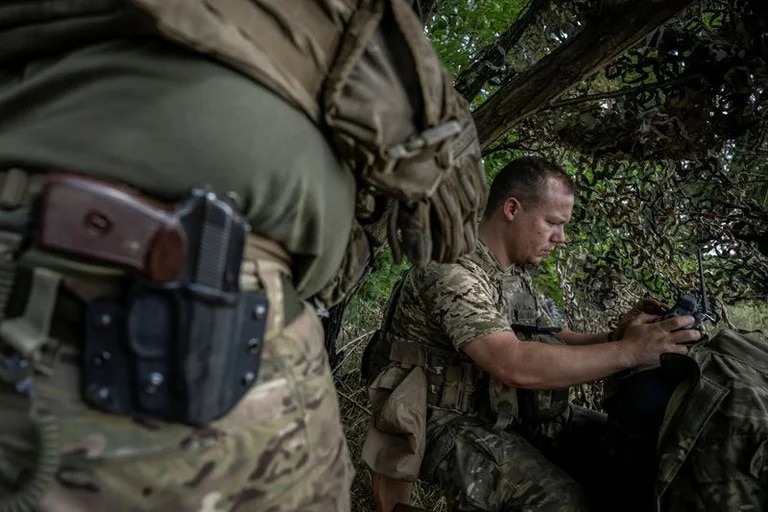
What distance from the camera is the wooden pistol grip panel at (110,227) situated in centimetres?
82

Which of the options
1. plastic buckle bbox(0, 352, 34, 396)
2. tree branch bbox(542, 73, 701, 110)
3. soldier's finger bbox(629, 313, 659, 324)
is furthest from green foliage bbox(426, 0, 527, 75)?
plastic buckle bbox(0, 352, 34, 396)

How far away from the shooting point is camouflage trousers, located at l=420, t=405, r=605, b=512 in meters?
2.47

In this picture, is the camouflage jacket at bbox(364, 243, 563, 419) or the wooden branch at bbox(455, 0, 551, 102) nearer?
the camouflage jacket at bbox(364, 243, 563, 419)

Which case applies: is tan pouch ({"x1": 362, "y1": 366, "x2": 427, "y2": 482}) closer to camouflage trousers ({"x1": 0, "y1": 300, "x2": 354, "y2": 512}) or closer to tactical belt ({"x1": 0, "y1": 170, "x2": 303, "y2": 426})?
camouflage trousers ({"x1": 0, "y1": 300, "x2": 354, "y2": 512})

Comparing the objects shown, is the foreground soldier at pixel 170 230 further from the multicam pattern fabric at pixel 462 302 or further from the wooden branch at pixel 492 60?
the wooden branch at pixel 492 60

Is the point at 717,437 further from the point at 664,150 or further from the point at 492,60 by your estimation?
the point at 492,60

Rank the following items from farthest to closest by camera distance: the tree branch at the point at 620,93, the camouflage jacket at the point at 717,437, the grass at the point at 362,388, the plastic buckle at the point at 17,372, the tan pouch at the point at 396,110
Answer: the grass at the point at 362,388
the tree branch at the point at 620,93
the camouflage jacket at the point at 717,437
the tan pouch at the point at 396,110
the plastic buckle at the point at 17,372

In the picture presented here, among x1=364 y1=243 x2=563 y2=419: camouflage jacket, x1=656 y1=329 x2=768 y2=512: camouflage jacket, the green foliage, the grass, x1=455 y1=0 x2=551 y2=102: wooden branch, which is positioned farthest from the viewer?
the green foliage

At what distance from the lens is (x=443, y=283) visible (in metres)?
2.63

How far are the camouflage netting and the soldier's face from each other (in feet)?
1.41

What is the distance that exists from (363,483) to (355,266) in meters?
2.66

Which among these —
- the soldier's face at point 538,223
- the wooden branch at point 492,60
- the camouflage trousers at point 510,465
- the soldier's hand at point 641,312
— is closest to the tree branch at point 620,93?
Result: the soldier's face at point 538,223

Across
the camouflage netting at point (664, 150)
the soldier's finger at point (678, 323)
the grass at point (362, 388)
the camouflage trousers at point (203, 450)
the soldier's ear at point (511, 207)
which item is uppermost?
the camouflage netting at point (664, 150)

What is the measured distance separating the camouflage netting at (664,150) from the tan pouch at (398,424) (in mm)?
1411
